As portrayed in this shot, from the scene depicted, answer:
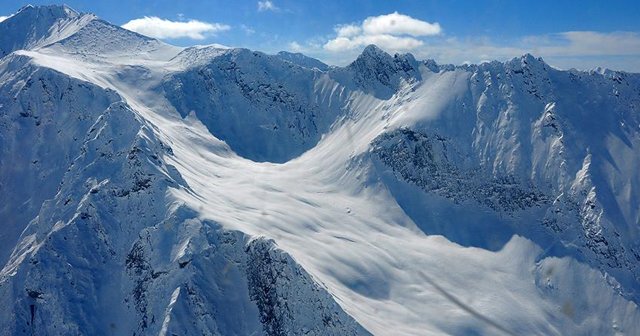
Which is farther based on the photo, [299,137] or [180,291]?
[299,137]

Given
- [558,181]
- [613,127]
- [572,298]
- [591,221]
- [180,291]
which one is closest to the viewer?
[180,291]

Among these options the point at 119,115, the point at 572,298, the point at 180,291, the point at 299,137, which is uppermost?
the point at 119,115

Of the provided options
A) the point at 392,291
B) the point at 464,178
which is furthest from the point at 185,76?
the point at 392,291

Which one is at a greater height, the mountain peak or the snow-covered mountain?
the mountain peak

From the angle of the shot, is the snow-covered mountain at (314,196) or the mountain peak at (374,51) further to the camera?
the mountain peak at (374,51)

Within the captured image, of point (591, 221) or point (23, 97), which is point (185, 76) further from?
point (591, 221)

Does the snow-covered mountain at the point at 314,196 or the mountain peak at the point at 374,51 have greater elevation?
the mountain peak at the point at 374,51

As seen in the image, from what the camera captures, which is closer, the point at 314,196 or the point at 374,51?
the point at 314,196

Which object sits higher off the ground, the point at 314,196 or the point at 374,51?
the point at 374,51
